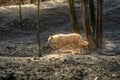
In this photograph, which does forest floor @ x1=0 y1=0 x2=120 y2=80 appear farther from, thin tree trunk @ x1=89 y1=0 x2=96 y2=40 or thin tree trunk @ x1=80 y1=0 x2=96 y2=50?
A: thin tree trunk @ x1=89 y1=0 x2=96 y2=40

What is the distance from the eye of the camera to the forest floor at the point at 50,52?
578cm

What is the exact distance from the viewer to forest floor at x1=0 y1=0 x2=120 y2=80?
5.78 metres

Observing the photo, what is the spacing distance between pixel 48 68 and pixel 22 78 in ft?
1.63

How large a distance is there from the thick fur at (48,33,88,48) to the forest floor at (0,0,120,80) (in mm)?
214

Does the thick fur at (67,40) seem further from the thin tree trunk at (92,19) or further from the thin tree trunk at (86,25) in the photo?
the thin tree trunk at (92,19)

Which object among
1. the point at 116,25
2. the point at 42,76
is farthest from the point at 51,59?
the point at 116,25

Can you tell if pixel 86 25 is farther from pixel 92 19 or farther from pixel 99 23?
pixel 99 23

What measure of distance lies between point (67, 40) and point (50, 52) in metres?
0.47

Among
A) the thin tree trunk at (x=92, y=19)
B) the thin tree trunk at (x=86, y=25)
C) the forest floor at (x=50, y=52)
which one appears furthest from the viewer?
the thin tree trunk at (x=92, y=19)

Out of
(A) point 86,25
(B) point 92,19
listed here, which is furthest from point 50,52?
(B) point 92,19

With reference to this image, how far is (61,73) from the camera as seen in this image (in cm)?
580

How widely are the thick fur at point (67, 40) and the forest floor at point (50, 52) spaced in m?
0.21

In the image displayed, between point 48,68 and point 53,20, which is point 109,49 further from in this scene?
point 53,20

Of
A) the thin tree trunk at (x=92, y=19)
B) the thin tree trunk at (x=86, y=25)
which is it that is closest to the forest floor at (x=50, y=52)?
the thin tree trunk at (x=86, y=25)
